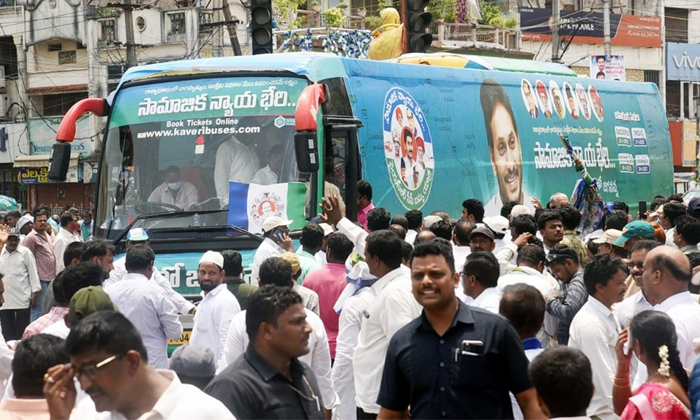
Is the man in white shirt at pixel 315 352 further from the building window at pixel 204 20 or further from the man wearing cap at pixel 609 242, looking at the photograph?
the building window at pixel 204 20

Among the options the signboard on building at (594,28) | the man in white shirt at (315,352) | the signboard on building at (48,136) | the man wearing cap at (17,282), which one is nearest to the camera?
the man in white shirt at (315,352)

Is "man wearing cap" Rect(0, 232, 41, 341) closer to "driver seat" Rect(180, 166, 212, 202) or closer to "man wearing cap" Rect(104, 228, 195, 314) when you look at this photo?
"man wearing cap" Rect(104, 228, 195, 314)

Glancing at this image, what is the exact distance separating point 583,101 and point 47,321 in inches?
528

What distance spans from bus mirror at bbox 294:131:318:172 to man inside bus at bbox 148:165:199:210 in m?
1.34

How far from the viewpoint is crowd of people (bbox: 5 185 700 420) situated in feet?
14.2

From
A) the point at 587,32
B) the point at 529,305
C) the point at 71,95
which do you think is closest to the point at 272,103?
the point at 529,305

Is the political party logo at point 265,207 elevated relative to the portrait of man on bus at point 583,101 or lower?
lower

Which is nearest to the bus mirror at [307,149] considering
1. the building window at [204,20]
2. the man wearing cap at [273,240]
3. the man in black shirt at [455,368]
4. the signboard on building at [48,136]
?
the man wearing cap at [273,240]

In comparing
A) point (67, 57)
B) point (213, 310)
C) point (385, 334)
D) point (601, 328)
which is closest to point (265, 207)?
point (213, 310)

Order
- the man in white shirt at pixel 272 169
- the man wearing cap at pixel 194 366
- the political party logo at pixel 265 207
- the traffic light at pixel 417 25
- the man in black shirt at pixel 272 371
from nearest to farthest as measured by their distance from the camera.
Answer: the man in black shirt at pixel 272 371, the man wearing cap at pixel 194 366, the political party logo at pixel 265 207, the man in white shirt at pixel 272 169, the traffic light at pixel 417 25

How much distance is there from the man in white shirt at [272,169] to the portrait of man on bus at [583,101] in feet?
27.4

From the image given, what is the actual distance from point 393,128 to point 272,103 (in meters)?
2.15

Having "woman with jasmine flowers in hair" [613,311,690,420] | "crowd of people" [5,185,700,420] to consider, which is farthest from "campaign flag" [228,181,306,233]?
"woman with jasmine flowers in hair" [613,311,690,420]

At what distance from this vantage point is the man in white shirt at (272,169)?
11711 millimetres
